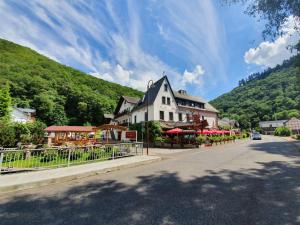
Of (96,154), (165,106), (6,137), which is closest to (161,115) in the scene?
(165,106)

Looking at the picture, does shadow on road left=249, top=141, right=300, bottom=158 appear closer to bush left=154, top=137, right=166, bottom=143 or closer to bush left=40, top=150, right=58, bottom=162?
bush left=154, top=137, right=166, bottom=143

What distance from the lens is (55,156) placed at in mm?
10953

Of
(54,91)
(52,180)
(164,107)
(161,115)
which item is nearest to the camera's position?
(52,180)

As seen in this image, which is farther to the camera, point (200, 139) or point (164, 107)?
point (164, 107)

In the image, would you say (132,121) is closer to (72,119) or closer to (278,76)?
(72,119)

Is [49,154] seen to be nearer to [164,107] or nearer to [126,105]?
[164,107]

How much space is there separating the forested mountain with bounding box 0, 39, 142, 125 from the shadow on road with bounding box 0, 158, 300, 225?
60861 millimetres

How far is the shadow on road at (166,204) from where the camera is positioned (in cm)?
423

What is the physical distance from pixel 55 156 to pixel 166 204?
830 cm

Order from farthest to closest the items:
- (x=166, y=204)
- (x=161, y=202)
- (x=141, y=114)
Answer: (x=141, y=114)
(x=161, y=202)
(x=166, y=204)

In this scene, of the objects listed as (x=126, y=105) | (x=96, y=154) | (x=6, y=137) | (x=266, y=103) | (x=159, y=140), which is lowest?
(x=96, y=154)

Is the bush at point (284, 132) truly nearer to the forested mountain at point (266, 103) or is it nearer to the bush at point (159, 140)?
the forested mountain at point (266, 103)

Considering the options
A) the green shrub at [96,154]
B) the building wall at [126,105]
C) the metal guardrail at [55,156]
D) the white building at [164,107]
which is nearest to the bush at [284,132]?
the white building at [164,107]

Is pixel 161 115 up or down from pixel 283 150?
up
